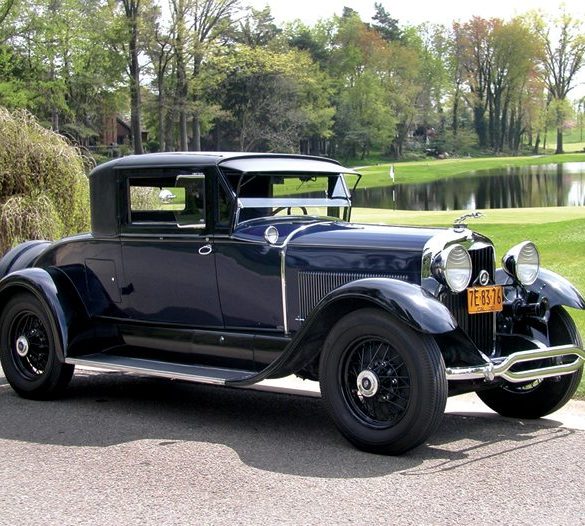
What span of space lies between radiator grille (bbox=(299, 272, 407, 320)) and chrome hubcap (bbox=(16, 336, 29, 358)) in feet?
8.17

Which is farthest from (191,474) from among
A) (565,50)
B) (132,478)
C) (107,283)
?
(565,50)

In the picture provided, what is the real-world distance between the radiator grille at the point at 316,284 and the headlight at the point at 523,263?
43.9 inches

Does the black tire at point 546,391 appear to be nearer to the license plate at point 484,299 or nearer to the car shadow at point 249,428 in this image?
the car shadow at point 249,428

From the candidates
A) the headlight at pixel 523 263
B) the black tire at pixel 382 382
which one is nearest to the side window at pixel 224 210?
the black tire at pixel 382 382

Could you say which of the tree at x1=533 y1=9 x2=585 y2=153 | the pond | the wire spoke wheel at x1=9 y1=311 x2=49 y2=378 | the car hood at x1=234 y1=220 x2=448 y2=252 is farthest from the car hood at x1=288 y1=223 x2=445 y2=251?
the tree at x1=533 y1=9 x2=585 y2=153

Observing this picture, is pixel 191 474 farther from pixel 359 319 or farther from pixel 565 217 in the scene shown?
pixel 565 217

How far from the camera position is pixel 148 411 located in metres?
6.65

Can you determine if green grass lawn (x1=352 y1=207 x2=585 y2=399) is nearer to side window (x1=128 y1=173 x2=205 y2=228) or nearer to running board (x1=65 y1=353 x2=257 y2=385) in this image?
running board (x1=65 y1=353 x2=257 y2=385)

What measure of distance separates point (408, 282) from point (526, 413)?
146 centimetres

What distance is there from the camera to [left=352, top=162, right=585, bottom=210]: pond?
40875mm

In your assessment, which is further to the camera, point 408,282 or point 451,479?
point 408,282

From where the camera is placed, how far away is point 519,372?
5477 mm

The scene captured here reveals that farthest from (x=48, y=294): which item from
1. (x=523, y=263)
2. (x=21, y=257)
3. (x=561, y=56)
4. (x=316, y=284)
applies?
(x=561, y=56)

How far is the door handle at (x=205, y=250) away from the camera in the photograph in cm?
640
